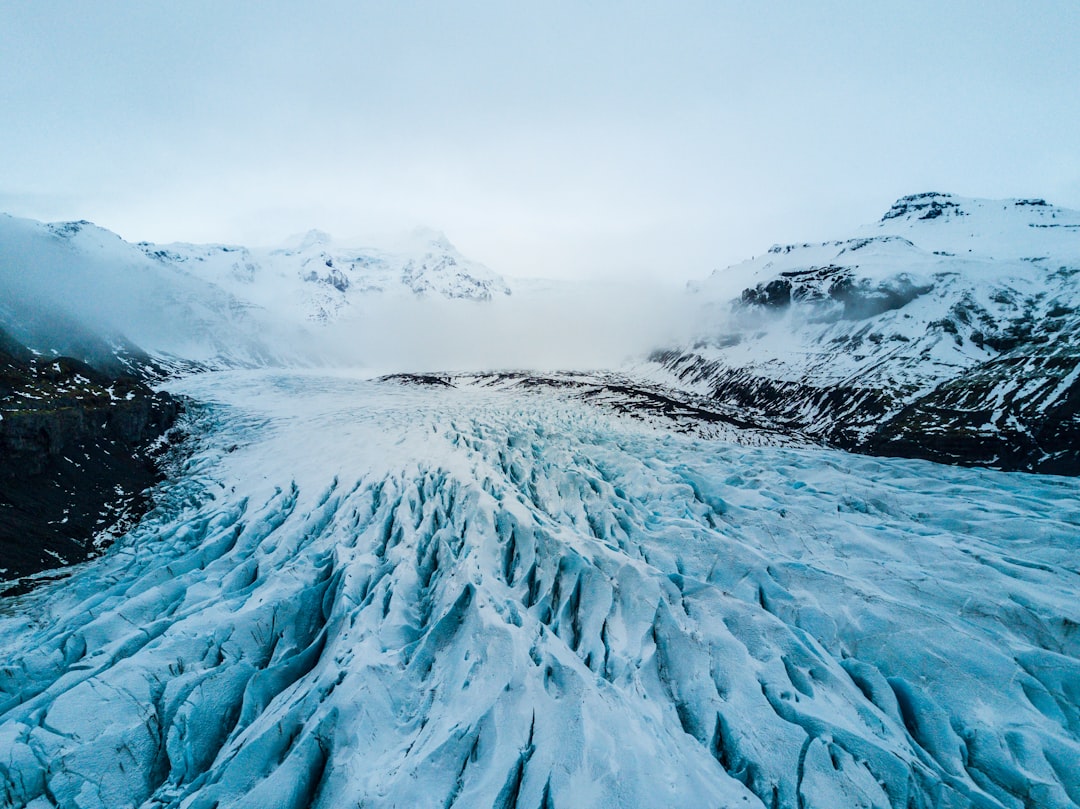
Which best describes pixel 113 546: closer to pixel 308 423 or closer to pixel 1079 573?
pixel 308 423

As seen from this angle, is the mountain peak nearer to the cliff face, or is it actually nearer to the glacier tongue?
the glacier tongue

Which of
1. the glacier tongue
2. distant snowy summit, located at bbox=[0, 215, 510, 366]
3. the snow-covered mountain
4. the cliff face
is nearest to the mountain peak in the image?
the snow-covered mountain

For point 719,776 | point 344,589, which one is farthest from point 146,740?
point 719,776

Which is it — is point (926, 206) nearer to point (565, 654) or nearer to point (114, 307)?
point (565, 654)

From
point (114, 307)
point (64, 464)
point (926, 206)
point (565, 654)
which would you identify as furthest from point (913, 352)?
point (114, 307)

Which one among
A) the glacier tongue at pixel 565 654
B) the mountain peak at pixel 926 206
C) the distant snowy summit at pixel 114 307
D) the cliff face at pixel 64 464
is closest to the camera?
the glacier tongue at pixel 565 654

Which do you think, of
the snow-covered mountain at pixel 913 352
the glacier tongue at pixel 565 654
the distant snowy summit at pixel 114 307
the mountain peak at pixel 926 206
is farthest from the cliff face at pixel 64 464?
the mountain peak at pixel 926 206

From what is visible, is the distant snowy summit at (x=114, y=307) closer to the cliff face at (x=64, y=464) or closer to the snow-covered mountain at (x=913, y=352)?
the cliff face at (x=64, y=464)

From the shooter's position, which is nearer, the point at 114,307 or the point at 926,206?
the point at 114,307
